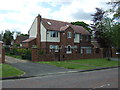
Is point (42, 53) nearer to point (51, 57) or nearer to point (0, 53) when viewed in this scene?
point (51, 57)

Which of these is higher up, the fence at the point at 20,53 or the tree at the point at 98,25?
the tree at the point at 98,25

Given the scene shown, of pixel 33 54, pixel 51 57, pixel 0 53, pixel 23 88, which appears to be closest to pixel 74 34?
pixel 51 57

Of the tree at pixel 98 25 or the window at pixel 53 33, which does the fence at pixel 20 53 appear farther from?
the tree at pixel 98 25

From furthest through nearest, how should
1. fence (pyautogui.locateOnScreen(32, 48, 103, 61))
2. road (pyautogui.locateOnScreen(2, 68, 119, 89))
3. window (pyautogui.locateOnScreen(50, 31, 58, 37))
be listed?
window (pyautogui.locateOnScreen(50, 31, 58, 37))
fence (pyautogui.locateOnScreen(32, 48, 103, 61))
road (pyautogui.locateOnScreen(2, 68, 119, 89))

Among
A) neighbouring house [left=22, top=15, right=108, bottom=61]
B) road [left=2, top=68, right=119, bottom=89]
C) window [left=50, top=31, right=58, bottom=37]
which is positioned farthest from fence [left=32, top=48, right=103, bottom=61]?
road [left=2, top=68, right=119, bottom=89]

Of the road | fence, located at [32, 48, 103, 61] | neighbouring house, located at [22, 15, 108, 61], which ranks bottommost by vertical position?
the road

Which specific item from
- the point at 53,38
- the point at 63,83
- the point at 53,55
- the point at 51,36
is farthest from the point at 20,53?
the point at 63,83

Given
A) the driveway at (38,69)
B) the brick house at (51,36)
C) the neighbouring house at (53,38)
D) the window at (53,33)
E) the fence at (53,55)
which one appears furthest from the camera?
the window at (53,33)

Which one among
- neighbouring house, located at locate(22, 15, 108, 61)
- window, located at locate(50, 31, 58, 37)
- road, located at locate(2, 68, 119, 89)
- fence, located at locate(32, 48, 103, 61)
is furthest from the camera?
window, located at locate(50, 31, 58, 37)

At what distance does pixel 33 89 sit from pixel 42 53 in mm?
18514

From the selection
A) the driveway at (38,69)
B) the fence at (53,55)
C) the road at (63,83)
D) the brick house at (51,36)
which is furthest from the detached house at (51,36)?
the road at (63,83)

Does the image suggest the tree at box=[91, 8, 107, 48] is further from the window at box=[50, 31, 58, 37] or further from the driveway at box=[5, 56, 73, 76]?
the driveway at box=[5, 56, 73, 76]

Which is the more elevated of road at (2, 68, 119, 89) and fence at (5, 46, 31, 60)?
fence at (5, 46, 31, 60)

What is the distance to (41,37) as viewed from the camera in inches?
1502
